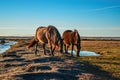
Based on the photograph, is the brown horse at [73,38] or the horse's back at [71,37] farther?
the horse's back at [71,37]

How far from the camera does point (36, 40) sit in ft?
96.6

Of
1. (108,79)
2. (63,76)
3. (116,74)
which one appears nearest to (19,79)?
(63,76)

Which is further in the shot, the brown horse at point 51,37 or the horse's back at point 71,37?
the horse's back at point 71,37

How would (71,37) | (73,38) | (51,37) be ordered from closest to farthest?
(51,37) < (73,38) < (71,37)

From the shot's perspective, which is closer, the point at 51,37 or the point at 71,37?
the point at 51,37

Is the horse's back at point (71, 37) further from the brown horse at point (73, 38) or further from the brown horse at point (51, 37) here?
the brown horse at point (51, 37)

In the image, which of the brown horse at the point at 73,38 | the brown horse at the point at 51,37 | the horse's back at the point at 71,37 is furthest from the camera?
the horse's back at the point at 71,37

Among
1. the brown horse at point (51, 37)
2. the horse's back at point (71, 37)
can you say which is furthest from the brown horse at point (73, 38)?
the brown horse at point (51, 37)

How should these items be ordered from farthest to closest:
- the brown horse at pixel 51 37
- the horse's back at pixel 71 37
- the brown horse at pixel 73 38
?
the horse's back at pixel 71 37, the brown horse at pixel 73 38, the brown horse at pixel 51 37

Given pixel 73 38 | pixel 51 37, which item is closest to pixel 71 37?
pixel 73 38

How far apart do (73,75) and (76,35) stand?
47.2ft

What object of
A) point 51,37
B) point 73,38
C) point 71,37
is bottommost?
point 73,38

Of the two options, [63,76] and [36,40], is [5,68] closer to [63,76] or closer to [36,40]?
[63,76]

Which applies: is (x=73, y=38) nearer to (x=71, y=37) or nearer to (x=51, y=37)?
(x=71, y=37)
